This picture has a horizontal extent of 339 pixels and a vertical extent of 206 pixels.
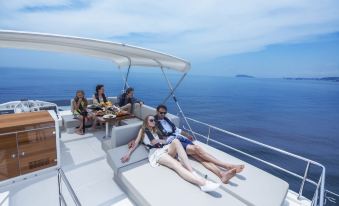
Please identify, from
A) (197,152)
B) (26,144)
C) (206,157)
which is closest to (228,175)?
(206,157)

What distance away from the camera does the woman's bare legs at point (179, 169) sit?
8.84ft

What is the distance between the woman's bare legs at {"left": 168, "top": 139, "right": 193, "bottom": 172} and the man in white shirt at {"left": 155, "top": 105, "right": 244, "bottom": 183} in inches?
12.0

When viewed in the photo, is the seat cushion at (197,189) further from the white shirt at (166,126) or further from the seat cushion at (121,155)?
the white shirt at (166,126)

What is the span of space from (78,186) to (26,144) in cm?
108

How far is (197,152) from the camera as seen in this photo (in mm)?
3385

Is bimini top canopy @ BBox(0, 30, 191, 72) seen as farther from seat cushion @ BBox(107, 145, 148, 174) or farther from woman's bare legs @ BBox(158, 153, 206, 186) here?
woman's bare legs @ BBox(158, 153, 206, 186)

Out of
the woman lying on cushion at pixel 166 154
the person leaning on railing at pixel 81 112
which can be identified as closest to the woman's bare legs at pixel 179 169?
the woman lying on cushion at pixel 166 154

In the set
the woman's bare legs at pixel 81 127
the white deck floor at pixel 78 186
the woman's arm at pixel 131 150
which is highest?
the woman's arm at pixel 131 150

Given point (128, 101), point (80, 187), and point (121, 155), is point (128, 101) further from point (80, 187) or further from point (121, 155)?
point (80, 187)

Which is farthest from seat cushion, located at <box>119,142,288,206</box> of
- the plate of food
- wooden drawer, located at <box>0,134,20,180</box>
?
the plate of food

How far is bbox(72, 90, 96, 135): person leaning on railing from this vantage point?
556cm

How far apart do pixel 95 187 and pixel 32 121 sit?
4.94ft

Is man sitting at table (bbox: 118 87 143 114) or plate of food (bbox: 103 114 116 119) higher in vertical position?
man sitting at table (bbox: 118 87 143 114)

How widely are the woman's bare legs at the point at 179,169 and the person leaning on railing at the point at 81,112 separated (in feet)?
10.4
